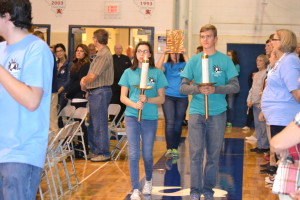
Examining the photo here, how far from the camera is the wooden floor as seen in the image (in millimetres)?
6293

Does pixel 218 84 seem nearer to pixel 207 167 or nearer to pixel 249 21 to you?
pixel 207 167

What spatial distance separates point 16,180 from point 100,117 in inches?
229

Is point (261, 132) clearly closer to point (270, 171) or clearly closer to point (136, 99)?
point (270, 171)

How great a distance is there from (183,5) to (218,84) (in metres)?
8.87

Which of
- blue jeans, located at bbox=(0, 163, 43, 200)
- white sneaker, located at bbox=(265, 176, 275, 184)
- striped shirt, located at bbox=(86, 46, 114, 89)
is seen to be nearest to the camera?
blue jeans, located at bbox=(0, 163, 43, 200)

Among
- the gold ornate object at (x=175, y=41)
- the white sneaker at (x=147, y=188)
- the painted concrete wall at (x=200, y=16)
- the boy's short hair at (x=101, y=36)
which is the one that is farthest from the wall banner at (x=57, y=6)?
the white sneaker at (x=147, y=188)

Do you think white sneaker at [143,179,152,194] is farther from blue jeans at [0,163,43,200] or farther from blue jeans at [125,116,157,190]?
blue jeans at [0,163,43,200]

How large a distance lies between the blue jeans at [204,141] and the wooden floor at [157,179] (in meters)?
0.66

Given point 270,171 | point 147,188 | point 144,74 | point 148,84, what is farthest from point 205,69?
point 270,171

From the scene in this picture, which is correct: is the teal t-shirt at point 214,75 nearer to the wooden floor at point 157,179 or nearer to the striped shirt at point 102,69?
the wooden floor at point 157,179

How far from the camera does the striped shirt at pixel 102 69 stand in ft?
26.9

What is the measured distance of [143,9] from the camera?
13891 millimetres

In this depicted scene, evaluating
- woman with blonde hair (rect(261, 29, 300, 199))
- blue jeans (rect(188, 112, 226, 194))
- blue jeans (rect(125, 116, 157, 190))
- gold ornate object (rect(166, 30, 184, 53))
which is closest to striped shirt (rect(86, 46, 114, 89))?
gold ornate object (rect(166, 30, 184, 53))

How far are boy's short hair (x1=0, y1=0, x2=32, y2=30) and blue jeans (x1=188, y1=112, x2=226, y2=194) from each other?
10.0 ft
